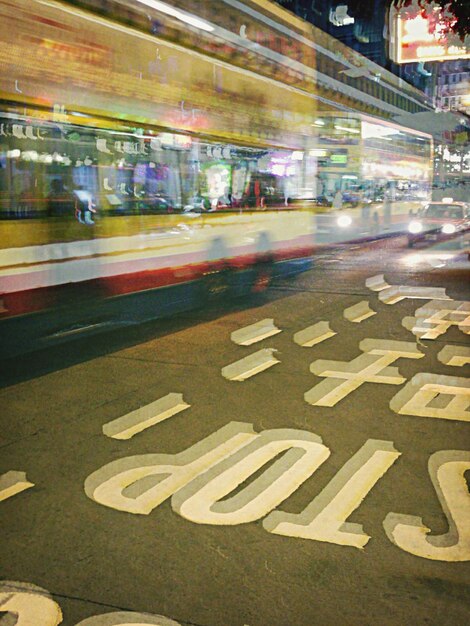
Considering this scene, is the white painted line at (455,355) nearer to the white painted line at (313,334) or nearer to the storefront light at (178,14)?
the white painted line at (313,334)

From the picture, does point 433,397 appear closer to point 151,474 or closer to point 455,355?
point 455,355

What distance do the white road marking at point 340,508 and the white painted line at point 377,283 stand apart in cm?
885

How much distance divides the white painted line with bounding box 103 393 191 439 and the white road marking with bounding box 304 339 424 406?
114cm

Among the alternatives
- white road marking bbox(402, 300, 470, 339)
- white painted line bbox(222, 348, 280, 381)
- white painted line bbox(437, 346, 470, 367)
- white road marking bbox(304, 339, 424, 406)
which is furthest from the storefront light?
white painted line bbox(437, 346, 470, 367)

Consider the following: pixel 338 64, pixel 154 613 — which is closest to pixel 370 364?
pixel 154 613

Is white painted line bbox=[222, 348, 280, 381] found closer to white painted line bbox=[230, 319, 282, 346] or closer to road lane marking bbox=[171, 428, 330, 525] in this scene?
white painted line bbox=[230, 319, 282, 346]

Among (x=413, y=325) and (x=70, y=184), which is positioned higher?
(x=70, y=184)

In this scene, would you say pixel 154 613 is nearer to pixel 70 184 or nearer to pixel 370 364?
pixel 370 364

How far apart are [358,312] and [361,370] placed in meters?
3.53

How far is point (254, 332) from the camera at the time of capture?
9242mm

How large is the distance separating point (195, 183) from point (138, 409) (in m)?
8.98

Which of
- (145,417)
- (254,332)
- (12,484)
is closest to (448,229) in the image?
(254,332)

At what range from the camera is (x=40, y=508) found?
399cm

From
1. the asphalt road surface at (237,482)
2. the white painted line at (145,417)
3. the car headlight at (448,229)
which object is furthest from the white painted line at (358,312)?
the car headlight at (448,229)
